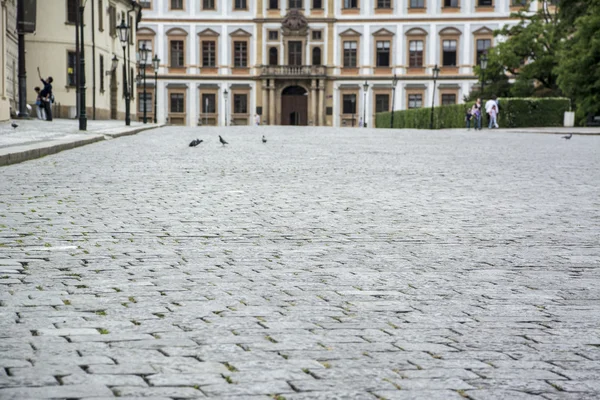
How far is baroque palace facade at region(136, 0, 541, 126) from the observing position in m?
74.6

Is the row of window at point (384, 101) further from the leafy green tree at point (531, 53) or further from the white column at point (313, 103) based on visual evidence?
the leafy green tree at point (531, 53)

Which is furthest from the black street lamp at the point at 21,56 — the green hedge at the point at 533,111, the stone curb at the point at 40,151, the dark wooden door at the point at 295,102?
the dark wooden door at the point at 295,102

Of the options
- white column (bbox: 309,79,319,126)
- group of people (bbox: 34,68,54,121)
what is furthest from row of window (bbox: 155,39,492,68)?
group of people (bbox: 34,68,54,121)

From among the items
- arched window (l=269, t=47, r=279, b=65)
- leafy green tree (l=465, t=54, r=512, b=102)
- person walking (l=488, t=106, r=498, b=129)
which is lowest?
person walking (l=488, t=106, r=498, b=129)

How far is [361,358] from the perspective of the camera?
11.9 feet

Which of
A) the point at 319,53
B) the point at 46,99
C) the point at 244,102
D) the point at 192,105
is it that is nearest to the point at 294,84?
the point at 319,53

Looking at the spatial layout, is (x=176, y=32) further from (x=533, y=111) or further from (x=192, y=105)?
(x=533, y=111)

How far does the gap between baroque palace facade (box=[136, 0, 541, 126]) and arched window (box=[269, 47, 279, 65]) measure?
8 cm

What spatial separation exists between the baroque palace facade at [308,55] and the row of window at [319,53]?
3.2 inches

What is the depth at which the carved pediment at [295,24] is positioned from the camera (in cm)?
7500

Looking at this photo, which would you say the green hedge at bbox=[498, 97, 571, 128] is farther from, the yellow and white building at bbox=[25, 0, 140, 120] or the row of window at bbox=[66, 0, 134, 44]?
the row of window at bbox=[66, 0, 134, 44]

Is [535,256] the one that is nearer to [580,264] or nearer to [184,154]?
[580,264]

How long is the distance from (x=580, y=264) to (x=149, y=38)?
2867 inches

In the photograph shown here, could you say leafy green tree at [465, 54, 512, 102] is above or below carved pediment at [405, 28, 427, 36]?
below
